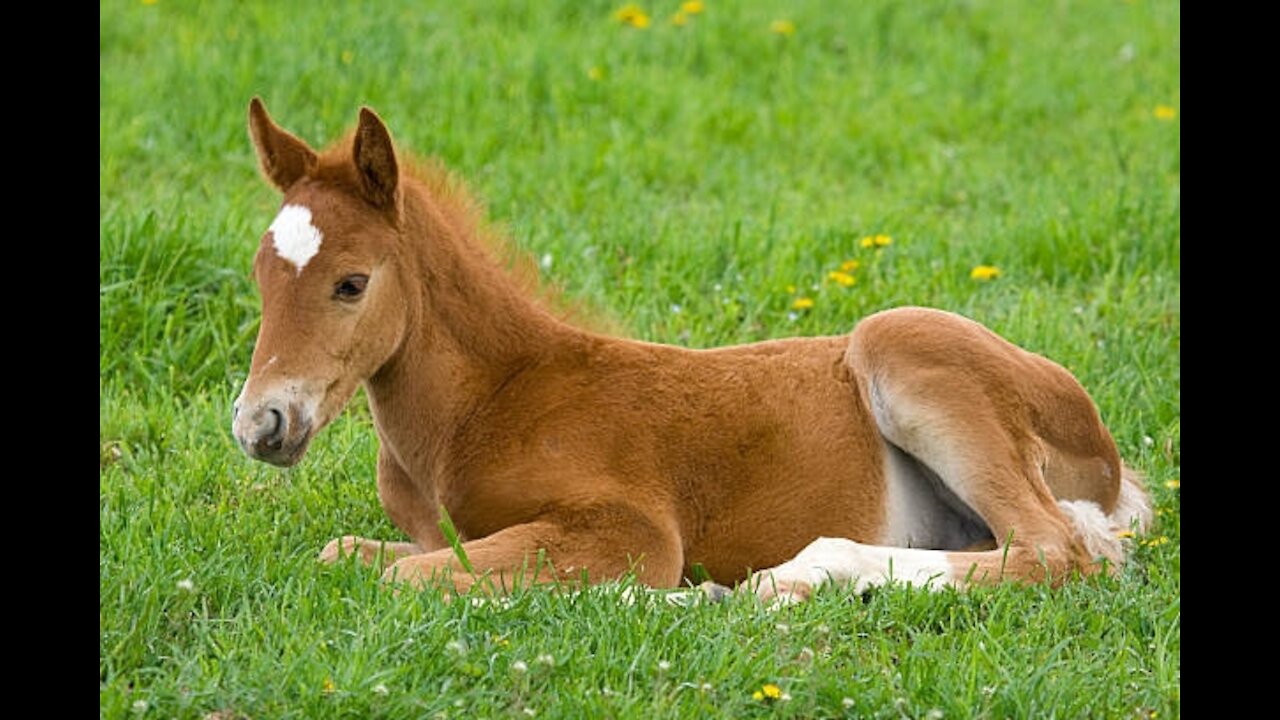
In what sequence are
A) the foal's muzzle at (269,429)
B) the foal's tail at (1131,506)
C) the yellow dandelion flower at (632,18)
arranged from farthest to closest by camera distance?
the yellow dandelion flower at (632,18)
the foal's tail at (1131,506)
the foal's muzzle at (269,429)

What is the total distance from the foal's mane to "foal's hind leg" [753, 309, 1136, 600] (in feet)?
2.97

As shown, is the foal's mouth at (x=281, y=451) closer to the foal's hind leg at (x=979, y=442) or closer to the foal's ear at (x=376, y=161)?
the foal's ear at (x=376, y=161)

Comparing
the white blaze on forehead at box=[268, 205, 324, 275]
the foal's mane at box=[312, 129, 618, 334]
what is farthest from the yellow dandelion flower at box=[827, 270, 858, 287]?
the white blaze on forehead at box=[268, 205, 324, 275]

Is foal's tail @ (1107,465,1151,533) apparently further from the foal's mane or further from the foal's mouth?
the foal's mouth

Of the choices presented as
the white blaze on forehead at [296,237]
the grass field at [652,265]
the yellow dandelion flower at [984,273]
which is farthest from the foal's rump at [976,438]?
the yellow dandelion flower at [984,273]

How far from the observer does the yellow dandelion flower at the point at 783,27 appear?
10.7 metres

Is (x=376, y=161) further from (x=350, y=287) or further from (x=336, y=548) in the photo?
(x=336, y=548)

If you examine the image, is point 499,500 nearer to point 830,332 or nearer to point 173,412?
point 173,412

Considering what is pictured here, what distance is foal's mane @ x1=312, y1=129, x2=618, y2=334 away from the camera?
546cm

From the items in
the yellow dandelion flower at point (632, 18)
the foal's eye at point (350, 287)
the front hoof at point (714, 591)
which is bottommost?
the front hoof at point (714, 591)

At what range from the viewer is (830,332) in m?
7.41

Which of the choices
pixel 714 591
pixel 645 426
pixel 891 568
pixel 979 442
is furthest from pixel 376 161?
pixel 979 442

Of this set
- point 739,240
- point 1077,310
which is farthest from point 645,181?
point 1077,310

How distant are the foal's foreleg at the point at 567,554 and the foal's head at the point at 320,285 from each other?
1.68ft
